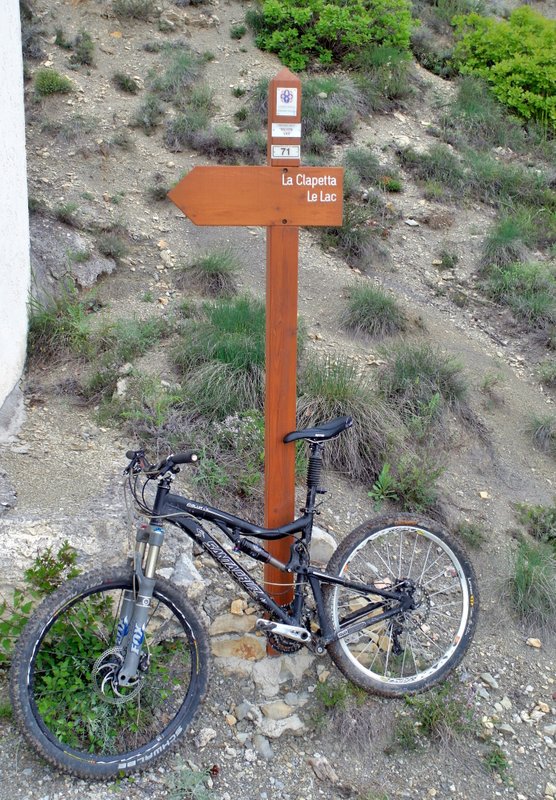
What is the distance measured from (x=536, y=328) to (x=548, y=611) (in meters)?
3.75

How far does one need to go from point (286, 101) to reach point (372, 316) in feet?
12.5

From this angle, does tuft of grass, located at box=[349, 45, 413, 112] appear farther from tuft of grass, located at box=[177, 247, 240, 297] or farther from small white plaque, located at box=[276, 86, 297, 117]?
small white plaque, located at box=[276, 86, 297, 117]

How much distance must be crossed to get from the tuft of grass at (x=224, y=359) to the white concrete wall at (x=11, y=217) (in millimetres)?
1141

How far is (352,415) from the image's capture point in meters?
5.08

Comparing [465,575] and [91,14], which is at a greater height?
[91,14]

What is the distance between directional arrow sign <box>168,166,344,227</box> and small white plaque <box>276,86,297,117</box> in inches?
8.1

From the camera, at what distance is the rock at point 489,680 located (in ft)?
12.3

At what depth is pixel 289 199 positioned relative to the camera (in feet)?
9.89

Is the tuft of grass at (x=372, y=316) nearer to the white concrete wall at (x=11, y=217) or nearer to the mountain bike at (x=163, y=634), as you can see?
the white concrete wall at (x=11, y=217)

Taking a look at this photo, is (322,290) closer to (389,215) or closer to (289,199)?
(389,215)

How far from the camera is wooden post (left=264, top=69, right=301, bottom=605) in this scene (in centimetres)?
292

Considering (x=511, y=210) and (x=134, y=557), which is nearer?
(x=134, y=557)

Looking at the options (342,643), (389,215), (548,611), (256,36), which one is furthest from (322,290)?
(256,36)

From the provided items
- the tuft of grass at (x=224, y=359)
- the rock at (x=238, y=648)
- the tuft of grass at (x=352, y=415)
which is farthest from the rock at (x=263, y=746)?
the tuft of grass at (x=224, y=359)
